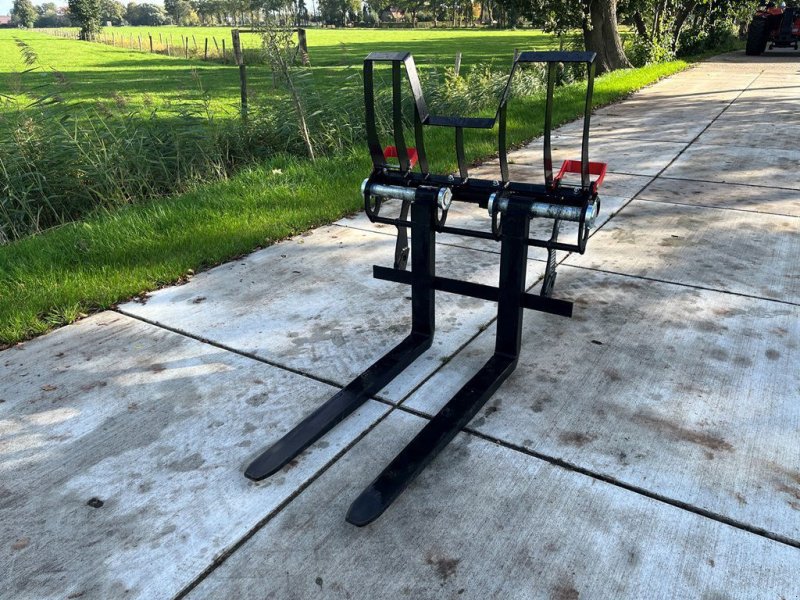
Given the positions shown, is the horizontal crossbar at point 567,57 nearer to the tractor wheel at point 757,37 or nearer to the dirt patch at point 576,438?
the dirt patch at point 576,438

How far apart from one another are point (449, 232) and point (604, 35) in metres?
14.0

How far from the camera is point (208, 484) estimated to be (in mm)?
2371

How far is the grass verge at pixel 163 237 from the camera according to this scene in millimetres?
3873

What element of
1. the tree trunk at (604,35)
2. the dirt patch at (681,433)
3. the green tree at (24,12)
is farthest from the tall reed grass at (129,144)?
the green tree at (24,12)

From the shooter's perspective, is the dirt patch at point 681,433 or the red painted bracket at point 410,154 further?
the red painted bracket at point 410,154

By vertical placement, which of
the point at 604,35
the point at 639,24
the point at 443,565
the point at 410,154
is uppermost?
the point at 639,24

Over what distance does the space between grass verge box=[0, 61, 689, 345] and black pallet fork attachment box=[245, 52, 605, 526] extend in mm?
1879

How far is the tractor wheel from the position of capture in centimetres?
1894

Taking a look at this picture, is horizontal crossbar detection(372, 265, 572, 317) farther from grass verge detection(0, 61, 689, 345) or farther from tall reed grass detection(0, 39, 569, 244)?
tall reed grass detection(0, 39, 569, 244)

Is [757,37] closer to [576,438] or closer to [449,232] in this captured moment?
[449,232]

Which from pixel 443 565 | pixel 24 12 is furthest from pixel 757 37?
pixel 24 12

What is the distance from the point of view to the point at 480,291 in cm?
304

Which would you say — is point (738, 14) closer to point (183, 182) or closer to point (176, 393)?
point (183, 182)

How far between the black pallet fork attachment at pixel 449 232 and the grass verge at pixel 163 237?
1.88 meters
